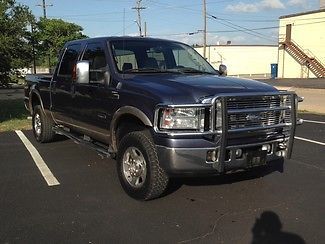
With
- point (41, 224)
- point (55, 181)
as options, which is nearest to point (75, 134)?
point (55, 181)

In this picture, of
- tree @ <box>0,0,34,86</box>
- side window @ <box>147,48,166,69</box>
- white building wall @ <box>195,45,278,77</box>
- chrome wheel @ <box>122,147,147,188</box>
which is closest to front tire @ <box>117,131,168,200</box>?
chrome wheel @ <box>122,147,147,188</box>

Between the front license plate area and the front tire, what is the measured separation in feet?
3.17

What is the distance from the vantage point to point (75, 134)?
7.60m

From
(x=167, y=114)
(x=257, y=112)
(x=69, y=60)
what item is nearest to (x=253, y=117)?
(x=257, y=112)

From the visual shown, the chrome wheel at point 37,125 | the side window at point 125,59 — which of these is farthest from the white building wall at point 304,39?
the side window at point 125,59

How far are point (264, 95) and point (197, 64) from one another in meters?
1.87

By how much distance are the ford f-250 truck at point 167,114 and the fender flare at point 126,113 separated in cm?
1

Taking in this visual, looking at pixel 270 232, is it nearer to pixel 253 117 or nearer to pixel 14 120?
pixel 253 117

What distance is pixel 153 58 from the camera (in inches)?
252

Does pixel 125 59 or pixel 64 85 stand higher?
pixel 125 59

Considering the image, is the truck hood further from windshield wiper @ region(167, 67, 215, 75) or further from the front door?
the front door

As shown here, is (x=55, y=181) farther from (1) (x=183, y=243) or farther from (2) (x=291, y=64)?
(2) (x=291, y=64)

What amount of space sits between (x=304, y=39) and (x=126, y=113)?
4995 centimetres

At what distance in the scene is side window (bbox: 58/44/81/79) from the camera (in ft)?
23.9
